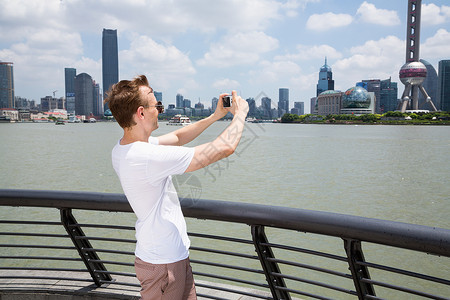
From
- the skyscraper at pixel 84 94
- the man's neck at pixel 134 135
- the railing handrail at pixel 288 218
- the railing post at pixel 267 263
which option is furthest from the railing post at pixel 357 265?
the skyscraper at pixel 84 94

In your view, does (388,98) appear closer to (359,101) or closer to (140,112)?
(359,101)

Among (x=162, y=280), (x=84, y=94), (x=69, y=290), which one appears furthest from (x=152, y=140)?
(x=84, y=94)

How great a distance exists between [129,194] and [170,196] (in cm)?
15

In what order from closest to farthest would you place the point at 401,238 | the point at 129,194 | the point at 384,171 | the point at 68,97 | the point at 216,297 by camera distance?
1. the point at 401,238
2. the point at 129,194
3. the point at 216,297
4. the point at 384,171
5. the point at 68,97

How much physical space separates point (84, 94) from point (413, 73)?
406 feet

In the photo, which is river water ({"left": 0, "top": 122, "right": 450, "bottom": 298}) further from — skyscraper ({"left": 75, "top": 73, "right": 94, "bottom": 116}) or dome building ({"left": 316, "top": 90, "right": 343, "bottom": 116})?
skyscraper ({"left": 75, "top": 73, "right": 94, "bottom": 116})

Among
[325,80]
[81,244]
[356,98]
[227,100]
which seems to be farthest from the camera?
[325,80]

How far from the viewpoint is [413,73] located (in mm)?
123500

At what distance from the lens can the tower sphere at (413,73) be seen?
4857 inches

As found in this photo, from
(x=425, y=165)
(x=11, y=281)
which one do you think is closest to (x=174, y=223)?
(x=11, y=281)

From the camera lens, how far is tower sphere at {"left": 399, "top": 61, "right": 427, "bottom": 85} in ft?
405

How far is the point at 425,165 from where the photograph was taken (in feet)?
81.3

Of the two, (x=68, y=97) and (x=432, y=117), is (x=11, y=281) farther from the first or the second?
(x=68, y=97)

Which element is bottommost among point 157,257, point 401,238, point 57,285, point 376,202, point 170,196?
point 376,202
